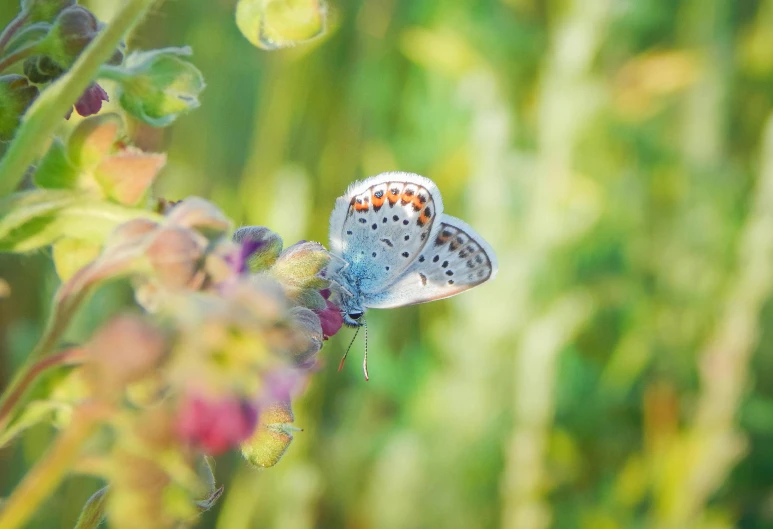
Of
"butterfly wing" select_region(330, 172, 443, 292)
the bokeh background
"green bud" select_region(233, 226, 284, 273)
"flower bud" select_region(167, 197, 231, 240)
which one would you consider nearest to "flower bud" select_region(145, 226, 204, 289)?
"flower bud" select_region(167, 197, 231, 240)

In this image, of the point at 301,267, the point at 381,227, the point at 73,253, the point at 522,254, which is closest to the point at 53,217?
the point at 73,253

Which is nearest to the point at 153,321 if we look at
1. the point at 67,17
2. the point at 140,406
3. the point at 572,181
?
the point at 140,406

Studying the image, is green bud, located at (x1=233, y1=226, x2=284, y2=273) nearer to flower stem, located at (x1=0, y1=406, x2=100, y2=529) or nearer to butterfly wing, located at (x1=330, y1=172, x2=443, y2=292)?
flower stem, located at (x1=0, y1=406, x2=100, y2=529)

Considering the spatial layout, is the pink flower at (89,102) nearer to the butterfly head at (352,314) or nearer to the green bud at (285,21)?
the green bud at (285,21)

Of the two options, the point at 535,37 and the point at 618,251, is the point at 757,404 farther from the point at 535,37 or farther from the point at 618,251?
the point at 535,37

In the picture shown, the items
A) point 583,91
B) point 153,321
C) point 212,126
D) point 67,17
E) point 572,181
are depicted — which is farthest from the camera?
point 212,126
